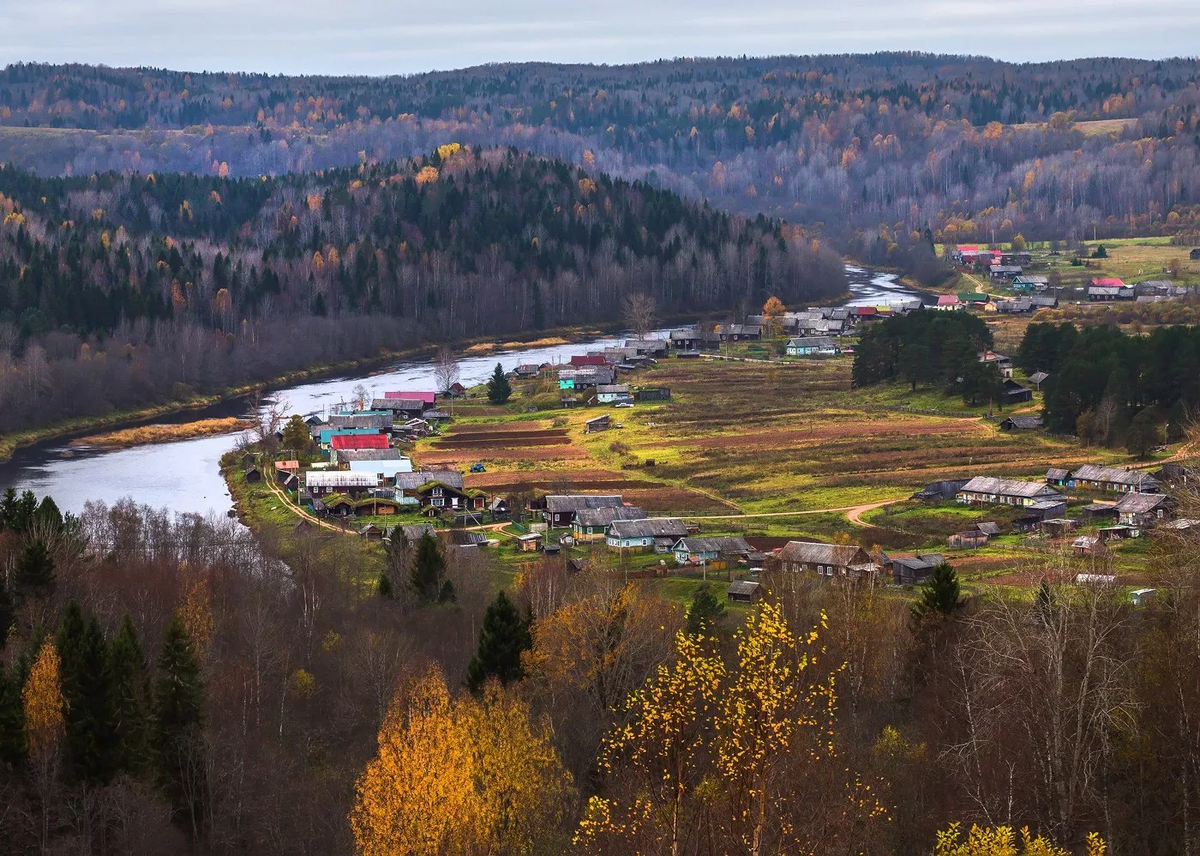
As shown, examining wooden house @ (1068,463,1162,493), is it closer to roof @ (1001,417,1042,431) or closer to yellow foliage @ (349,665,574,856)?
roof @ (1001,417,1042,431)

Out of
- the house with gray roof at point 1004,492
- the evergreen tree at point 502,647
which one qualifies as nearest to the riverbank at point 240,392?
the house with gray roof at point 1004,492

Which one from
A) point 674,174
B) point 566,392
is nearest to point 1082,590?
point 566,392

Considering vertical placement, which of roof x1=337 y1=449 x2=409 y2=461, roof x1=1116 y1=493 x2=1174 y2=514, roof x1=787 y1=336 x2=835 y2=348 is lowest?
roof x1=787 y1=336 x2=835 y2=348

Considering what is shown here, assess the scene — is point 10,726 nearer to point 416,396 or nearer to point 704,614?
point 704,614

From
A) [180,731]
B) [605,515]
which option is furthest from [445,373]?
[180,731]

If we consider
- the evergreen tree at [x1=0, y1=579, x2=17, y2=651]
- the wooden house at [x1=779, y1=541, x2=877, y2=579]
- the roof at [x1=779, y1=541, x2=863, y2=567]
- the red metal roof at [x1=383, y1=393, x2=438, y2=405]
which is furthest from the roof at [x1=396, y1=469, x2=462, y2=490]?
the evergreen tree at [x1=0, y1=579, x2=17, y2=651]

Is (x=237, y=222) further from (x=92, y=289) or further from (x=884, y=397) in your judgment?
(x=884, y=397)

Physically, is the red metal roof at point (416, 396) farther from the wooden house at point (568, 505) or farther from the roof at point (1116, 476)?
the roof at point (1116, 476)
